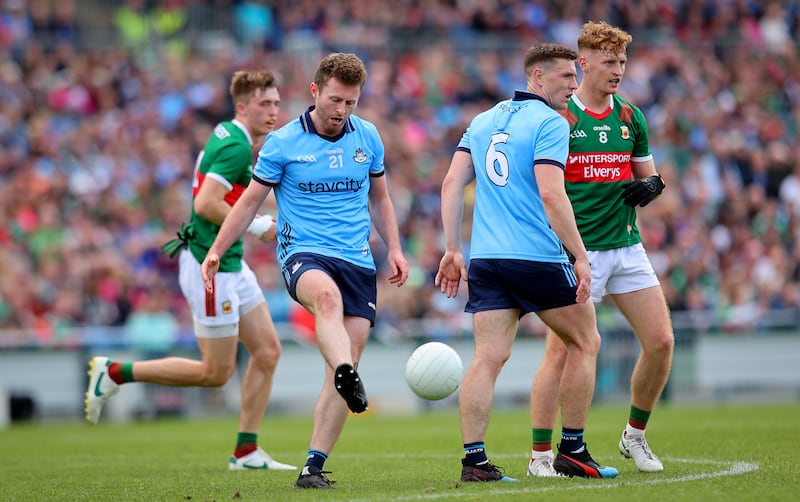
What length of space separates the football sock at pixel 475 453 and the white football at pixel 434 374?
1.54 feet

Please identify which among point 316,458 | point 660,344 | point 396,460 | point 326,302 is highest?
point 326,302

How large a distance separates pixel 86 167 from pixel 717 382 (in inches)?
433

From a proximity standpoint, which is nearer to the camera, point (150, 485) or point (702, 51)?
point (150, 485)

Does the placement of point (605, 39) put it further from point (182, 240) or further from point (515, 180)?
point (182, 240)

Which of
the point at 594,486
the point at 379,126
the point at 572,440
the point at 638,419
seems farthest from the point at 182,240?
the point at 379,126

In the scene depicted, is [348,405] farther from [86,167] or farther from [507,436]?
[86,167]

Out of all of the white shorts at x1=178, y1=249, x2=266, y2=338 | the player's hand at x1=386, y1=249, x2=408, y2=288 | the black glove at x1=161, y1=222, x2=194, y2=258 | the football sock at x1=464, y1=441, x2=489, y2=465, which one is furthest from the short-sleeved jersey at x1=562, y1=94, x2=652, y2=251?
the black glove at x1=161, y1=222, x2=194, y2=258

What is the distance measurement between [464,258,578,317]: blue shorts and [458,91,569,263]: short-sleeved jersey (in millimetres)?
53

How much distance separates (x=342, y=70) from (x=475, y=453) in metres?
2.49

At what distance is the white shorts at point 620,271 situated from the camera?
819cm

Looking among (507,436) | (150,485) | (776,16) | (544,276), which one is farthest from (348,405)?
(776,16)

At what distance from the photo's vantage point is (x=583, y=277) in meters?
7.25

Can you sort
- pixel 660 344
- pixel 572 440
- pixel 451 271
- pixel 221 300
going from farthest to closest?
pixel 221 300 → pixel 660 344 → pixel 572 440 → pixel 451 271

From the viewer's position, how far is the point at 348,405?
715 centimetres
